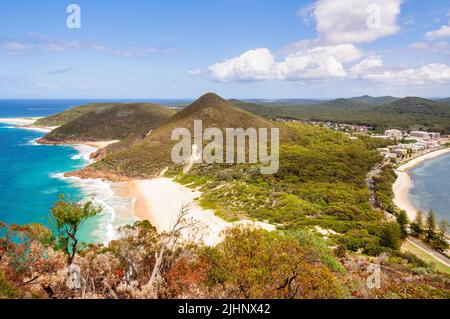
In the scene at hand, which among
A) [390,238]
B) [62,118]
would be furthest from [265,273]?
[62,118]

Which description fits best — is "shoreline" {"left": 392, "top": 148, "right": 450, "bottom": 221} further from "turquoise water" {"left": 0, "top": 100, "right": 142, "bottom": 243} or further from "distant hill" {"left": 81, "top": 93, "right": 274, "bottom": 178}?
"turquoise water" {"left": 0, "top": 100, "right": 142, "bottom": 243}

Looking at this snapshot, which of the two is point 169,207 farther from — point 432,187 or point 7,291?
point 432,187

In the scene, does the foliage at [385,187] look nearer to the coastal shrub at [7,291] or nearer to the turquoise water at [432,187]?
the turquoise water at [432,187]

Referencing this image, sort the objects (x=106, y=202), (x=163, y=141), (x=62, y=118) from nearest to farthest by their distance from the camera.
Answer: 1. (x=106, y=202)
2. (x=163, y=141)
3. (x=62, y=118)

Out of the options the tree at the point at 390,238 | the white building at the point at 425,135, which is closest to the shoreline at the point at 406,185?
the tree at the point at 390,238

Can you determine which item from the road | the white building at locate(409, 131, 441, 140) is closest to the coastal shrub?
the road

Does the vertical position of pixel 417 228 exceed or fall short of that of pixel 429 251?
it exceeds it

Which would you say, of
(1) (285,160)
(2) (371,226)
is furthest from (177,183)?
(2) (371,226)
